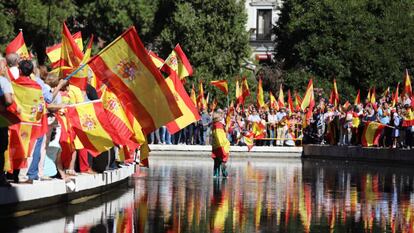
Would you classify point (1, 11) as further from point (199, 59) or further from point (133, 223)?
point (133, 223)

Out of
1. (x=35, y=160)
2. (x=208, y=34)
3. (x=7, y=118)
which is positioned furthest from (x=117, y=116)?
(x=208, y=34)

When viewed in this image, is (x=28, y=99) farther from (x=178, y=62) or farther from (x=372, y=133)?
(x=372, y=133)

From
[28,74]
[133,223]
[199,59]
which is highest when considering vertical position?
[199,59]

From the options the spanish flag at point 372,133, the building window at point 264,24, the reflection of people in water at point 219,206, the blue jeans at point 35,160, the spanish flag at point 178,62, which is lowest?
the reflection of people in water at point 219,206

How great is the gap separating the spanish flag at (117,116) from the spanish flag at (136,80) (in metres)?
0.86

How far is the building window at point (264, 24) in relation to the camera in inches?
4028

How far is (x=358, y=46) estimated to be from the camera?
68875 millimetres

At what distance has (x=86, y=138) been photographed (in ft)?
63.2

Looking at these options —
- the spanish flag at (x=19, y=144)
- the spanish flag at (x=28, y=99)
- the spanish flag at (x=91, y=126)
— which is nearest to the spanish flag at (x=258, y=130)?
the spanish flag at (x=91, y=126)

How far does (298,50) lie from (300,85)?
3.27 m

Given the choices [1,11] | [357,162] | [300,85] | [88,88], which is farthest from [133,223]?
[300,85]

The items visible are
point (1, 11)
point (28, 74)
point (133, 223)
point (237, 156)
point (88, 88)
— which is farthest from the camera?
point (1, 11)

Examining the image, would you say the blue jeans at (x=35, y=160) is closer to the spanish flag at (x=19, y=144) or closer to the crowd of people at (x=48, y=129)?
the crowd of people at (x=48, y=129)

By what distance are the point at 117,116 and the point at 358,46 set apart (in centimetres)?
4887
